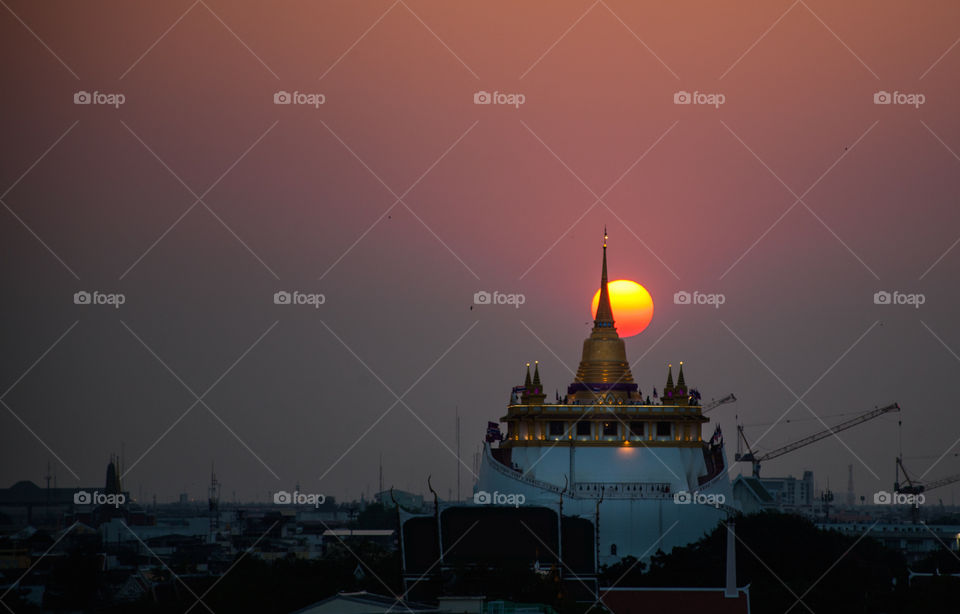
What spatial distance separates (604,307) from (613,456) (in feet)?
44.1

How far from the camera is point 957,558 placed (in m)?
175

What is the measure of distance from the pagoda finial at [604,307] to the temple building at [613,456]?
72mm

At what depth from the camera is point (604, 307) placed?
144750mm

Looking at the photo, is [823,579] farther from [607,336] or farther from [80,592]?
[80,592]

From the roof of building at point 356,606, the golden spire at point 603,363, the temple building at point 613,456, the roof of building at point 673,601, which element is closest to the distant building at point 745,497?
the temple building at point 613,456

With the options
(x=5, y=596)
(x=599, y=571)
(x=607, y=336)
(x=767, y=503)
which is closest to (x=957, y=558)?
(x=767, y=503)

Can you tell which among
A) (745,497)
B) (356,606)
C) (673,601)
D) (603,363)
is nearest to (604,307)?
(603,363)

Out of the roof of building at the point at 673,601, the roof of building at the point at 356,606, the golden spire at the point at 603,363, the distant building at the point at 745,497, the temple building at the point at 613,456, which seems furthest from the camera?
the distant building at the point at 745,497

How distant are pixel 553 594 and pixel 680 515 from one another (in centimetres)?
2500

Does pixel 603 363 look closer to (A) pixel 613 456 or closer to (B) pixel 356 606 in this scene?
(A) pixel 613 456

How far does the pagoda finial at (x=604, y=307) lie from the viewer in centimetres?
14388

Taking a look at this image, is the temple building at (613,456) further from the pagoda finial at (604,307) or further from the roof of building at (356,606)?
the roof of building at (356,606)

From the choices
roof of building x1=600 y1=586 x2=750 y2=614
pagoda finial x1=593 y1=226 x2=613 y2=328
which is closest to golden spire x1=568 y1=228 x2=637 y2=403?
pagoda finial x1=593 y1=226 x2=613 y2=328

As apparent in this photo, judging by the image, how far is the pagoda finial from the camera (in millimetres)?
143875
